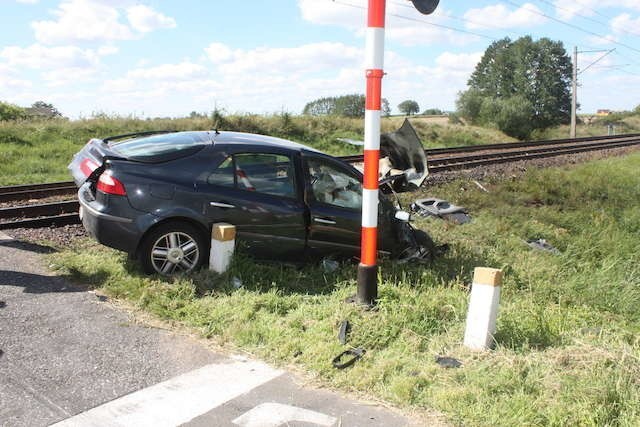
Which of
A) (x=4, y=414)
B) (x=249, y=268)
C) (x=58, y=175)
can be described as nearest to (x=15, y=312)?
(x=4, y=414)

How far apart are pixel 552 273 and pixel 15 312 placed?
635cm

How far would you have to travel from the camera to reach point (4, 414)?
3.19 meters

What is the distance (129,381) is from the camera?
3697 mm

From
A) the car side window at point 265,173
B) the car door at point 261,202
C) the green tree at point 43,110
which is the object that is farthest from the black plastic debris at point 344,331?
the green tree at point 43,110

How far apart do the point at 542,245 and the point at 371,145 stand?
6.13 m

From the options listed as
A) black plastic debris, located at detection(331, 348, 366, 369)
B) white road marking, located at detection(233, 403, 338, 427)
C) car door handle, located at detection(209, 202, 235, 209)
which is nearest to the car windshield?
car door handle, located at detection(209, 202, 235, 209)

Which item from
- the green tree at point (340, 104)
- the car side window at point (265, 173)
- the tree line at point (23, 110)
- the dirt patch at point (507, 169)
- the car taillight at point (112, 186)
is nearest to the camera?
the car taillight at point (112, 186)

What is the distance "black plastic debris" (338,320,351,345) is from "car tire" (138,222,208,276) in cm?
185

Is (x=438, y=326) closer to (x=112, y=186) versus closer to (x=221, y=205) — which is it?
(x=221, y=205)

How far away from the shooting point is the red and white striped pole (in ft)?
15.3

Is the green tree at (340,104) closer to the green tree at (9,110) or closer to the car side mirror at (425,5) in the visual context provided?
the green tree at (9,110)

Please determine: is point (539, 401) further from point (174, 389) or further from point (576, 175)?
point (576, 175)

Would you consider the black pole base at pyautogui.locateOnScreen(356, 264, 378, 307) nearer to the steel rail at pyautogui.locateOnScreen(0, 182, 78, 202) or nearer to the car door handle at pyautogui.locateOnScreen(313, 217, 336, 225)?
the car door handle at pyautogui.locateOnScreen(313, 217, 336, 225)

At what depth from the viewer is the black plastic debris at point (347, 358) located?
3.96 m
